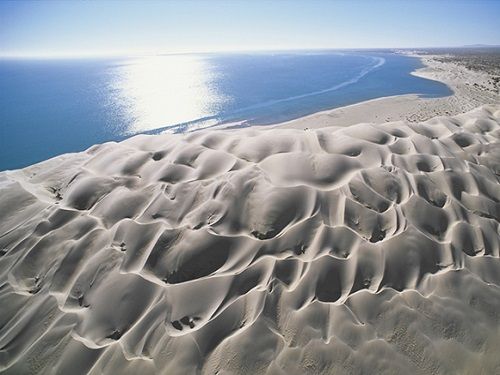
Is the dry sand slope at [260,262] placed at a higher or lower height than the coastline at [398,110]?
higher

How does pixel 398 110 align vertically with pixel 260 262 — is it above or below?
below

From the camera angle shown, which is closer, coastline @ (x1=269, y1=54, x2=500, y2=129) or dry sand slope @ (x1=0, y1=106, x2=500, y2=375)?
dry sand slope @ (x1=0, y1=106, x2=500, y2=375)

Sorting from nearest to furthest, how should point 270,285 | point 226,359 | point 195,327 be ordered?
point 226,359 → point 195,327 → point 270,285

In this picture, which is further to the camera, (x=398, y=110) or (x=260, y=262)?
(x=398, y=110)

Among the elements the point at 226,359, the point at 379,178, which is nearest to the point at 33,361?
the point at 226,359

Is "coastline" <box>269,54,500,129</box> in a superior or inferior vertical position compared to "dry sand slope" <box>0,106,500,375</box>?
inferior

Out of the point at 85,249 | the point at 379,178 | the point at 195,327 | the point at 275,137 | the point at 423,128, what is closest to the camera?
the point at 195,327

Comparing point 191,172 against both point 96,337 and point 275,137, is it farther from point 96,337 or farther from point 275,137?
point 96,337

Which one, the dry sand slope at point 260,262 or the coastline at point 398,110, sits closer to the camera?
the dry sand slope at point 260,262
